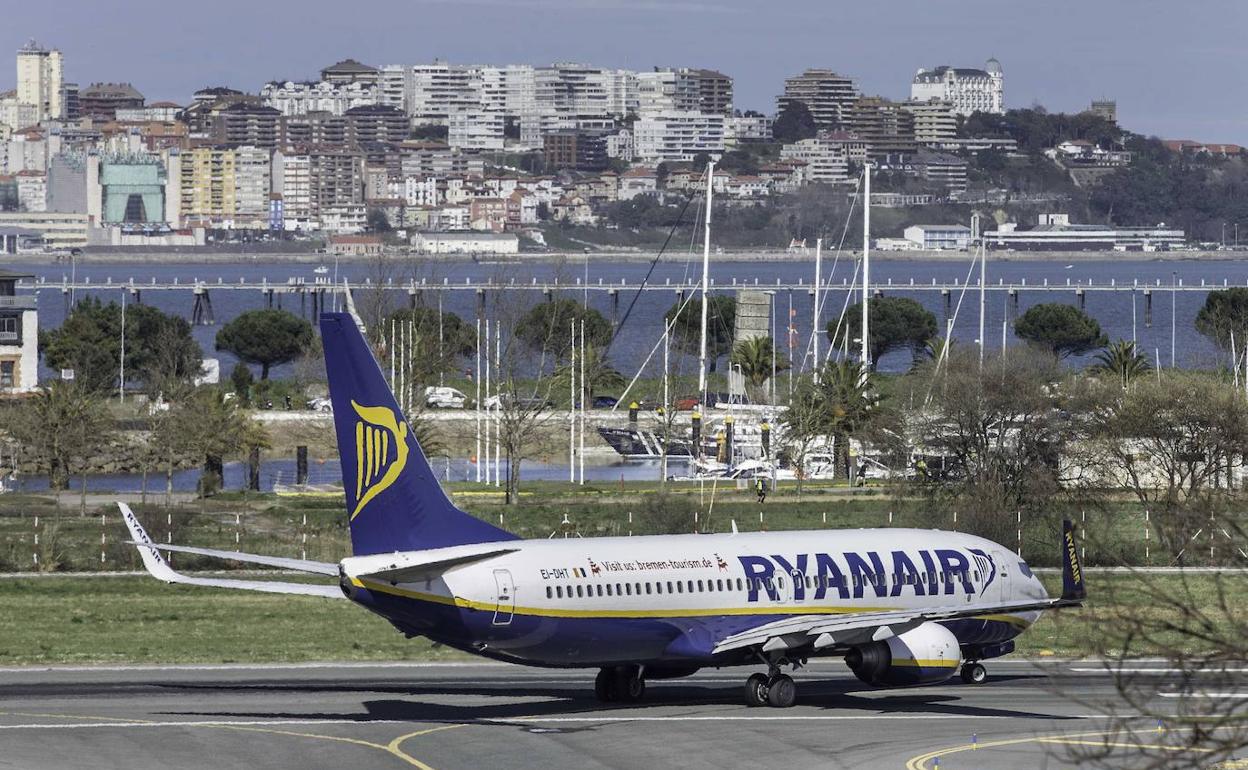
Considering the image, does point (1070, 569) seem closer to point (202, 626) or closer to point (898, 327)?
point (202, 626)

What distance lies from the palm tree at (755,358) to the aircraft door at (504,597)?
309 feet

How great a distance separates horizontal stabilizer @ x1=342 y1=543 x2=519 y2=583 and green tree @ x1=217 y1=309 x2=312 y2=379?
141628 mm

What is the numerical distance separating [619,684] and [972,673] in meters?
8.60

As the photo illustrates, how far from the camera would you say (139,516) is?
7712 centimetres

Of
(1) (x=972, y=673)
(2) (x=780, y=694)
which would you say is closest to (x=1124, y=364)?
(1) (x=972, y=673)

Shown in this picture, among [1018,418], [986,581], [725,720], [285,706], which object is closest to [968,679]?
[986,581]

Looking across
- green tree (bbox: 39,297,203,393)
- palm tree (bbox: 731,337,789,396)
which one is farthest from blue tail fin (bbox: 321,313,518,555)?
green tree (bbox: 39,297,203,393)

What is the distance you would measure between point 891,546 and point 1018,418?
3880 centimetres

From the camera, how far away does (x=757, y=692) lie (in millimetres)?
40469

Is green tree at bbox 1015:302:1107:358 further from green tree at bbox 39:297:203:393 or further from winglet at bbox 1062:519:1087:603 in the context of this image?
winglet at bbox 1062:519:1087:603

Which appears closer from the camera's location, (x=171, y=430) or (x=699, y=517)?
(x=699, y=517)

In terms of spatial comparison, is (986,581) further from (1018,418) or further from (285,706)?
(1018,418)

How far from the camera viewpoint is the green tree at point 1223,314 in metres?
167

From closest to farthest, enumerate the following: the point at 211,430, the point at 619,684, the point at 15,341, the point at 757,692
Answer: the point at 757,692
the point at 619,684
the point at 211,430
the point at 15,341
